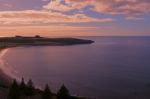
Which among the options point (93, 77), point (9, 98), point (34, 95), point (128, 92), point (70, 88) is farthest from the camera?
point (93, 77)

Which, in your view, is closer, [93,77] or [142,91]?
[142,91]

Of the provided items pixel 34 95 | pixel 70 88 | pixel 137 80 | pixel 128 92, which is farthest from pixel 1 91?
pixel 137 80

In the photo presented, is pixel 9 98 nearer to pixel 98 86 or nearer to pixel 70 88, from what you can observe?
pixel 70 88

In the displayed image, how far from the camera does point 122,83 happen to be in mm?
63000

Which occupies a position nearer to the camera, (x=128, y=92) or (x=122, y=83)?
(x=128, y=92)

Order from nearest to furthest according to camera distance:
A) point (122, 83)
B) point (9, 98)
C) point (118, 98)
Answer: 1. point (9, 98)
2. point (118, 98)
3. point (122, 83)

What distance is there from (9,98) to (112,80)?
1351 inches

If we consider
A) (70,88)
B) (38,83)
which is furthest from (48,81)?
(70,88)

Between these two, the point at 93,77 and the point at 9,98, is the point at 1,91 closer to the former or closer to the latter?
the point at 9,98

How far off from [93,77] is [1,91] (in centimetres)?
3112

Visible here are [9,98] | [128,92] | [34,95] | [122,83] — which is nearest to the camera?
[9,98]

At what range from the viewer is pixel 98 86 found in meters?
59.7

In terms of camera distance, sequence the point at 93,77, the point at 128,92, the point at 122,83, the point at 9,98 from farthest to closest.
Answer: the point at 93,77
the point at 122,83
the point at 128,92
the point at 9,98

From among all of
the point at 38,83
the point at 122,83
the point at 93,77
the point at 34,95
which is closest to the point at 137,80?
the point at 122,83
